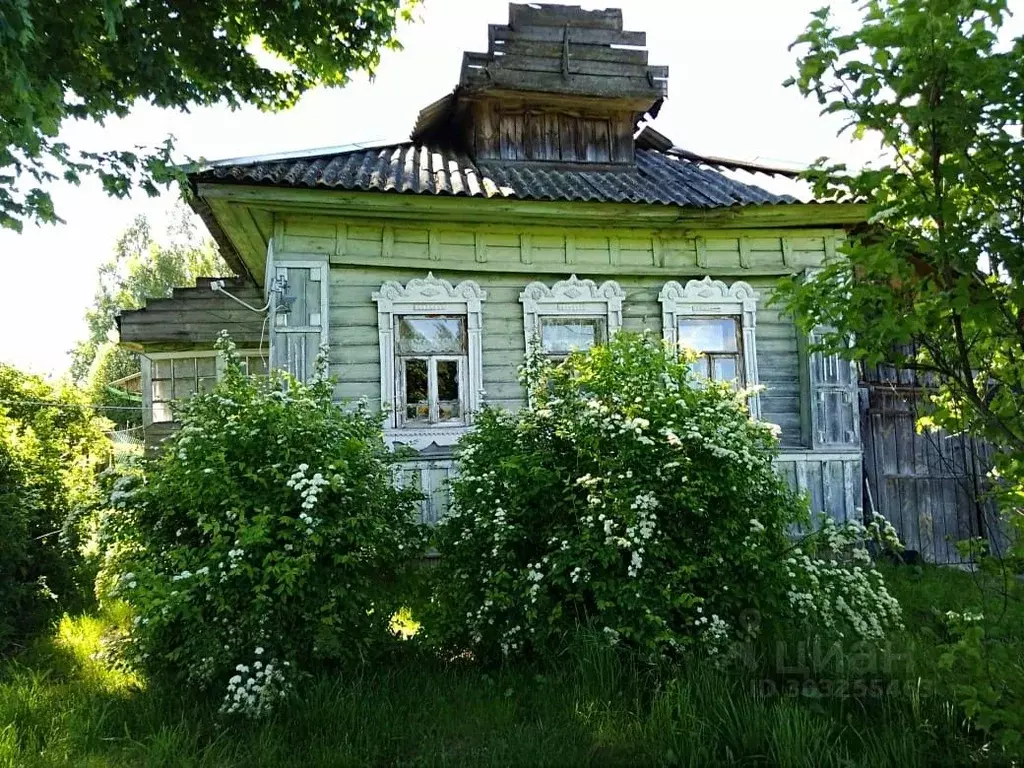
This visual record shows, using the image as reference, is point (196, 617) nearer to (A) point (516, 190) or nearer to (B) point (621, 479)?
(B) point (621, 479)

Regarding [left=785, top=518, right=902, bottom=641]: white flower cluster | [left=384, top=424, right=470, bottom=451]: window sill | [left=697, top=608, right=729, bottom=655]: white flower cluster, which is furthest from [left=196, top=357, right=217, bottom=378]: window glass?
[left=785, top=518, right=902, bottom=641]: white flower cluster

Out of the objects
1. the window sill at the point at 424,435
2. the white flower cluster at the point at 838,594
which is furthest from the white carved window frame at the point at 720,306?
the white flower cluster at the point at 838,594

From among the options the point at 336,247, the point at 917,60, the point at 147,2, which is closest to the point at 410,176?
the point at 336,247

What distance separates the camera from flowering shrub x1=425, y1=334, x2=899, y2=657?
13.1 feet

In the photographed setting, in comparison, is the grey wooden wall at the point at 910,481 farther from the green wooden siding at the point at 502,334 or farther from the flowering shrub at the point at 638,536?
the flowering shrub at the point at 638,536

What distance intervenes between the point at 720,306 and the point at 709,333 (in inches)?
12.2

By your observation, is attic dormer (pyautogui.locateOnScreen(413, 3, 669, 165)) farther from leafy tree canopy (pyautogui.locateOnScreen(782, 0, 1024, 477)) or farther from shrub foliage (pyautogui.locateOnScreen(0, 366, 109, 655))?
leafy tree canopy (pyautogui.locateOnScreen(782, 0, 1024, 477))

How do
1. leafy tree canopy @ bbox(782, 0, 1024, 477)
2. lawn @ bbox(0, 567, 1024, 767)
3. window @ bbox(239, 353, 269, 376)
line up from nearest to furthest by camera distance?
leafy tree canopy @ bbox(782, 0, 1024, 477) → lawn @ bbox(0, 567, 1024, 767) → window @ bbox(239, 353, 269, 376)

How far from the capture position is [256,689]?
144 inches

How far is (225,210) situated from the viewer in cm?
669

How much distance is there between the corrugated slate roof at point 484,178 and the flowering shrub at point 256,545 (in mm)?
2522

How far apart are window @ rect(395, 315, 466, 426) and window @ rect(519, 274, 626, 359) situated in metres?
0.76

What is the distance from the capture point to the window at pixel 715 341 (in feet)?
25.1

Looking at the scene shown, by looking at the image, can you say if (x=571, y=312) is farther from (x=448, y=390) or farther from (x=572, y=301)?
(x=448, y=390)
